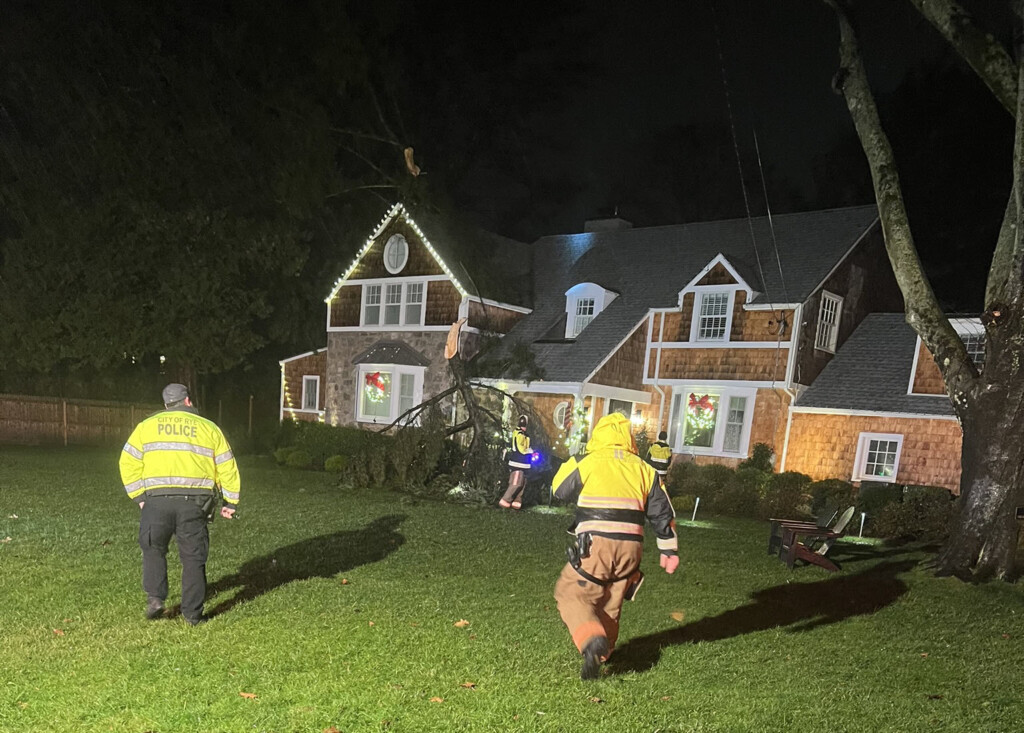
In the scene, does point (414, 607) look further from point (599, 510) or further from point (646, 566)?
point (646, 566)

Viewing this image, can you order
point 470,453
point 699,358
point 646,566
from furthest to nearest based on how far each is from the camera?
point 699,358, point 470,453, point 646,566

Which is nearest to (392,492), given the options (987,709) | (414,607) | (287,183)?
(414,607)

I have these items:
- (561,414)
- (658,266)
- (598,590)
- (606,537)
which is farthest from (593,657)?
(658,266)

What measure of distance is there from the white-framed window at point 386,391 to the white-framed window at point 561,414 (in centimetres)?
467

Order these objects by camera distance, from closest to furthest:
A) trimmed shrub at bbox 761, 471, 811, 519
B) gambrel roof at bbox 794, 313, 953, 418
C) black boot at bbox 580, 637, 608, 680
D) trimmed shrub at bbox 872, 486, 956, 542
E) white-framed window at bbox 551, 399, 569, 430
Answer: black boot at bbox 580, 637, 608, 680
trimmed shrub at bbox 872, 486, 956, 542
trimmed shrub at bbox 761, 471, 811, 519
gambrel roof at bbox 794, 313, 953, 418
white-framed window at bbox 551, 399, 569, 430

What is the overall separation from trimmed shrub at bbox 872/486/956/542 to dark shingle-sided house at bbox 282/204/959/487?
4045 millimetres

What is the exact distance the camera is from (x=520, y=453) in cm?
1288

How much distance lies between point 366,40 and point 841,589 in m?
23.9

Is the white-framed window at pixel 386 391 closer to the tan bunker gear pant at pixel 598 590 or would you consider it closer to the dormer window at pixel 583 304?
the dormer window at pixel 583 304

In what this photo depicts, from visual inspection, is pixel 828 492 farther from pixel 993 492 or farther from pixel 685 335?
pixel 993 492

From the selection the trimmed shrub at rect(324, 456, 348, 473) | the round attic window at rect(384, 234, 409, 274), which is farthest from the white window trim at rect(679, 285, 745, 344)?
the trimmed shrub at rect(324, 456, 348, 473)

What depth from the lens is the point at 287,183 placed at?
24.4 m

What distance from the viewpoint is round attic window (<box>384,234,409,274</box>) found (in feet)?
72.5

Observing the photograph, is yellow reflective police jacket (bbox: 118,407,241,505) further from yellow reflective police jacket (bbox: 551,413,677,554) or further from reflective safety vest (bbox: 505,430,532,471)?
reflective safety vest (bbox: 505,430,532,471)
